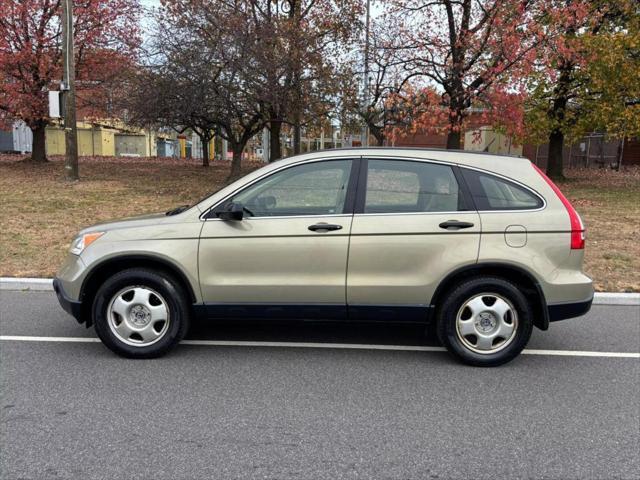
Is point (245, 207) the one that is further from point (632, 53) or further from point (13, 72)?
point (13, 72)

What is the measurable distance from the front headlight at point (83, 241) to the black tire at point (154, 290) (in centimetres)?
36

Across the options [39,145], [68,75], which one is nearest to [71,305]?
[68,75]

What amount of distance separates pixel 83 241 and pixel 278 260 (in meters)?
1.70

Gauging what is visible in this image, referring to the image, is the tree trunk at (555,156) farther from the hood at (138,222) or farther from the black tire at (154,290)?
the black tire at (154,290)

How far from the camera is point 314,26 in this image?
60.4 feet

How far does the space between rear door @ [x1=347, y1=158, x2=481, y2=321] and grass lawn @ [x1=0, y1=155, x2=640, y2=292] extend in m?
3.68

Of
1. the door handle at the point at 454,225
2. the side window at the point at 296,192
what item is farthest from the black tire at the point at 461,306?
the side window at the point at 296,192

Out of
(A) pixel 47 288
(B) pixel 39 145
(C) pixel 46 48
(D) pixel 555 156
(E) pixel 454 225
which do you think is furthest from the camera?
(B) pixel 39 145

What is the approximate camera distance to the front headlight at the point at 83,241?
4.39 meters

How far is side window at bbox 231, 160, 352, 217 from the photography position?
437cm

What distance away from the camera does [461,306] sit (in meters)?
4.24

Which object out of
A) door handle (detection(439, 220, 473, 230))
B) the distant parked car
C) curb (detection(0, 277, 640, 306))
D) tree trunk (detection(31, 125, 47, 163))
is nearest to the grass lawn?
curb (detection(0, 277, 640, 306))

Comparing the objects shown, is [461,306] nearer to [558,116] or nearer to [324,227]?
[324,227]

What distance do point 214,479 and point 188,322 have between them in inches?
71.8
